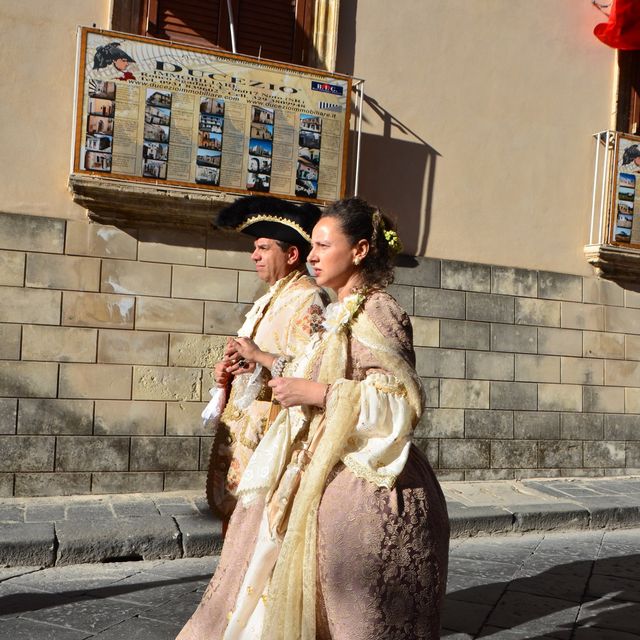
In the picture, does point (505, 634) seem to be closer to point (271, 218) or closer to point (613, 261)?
point (271, 218)

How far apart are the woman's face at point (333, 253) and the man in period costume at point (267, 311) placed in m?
0.84

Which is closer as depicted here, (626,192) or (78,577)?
(78,577)

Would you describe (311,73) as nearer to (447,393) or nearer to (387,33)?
(387,33)

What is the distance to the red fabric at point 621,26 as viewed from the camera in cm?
884

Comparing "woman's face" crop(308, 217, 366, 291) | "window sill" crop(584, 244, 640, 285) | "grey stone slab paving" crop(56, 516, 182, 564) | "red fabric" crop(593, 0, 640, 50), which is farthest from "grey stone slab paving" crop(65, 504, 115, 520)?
"red fabric" crop(593, 0, 640, 50)

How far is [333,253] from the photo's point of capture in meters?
2.76

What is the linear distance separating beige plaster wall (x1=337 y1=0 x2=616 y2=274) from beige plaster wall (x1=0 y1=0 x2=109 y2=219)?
251 centimetres

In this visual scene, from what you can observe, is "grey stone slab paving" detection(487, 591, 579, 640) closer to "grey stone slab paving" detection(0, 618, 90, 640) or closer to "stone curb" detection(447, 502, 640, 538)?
"stone curb" detection(447, 502, 640, 538)

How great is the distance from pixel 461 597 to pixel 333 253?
268 cm

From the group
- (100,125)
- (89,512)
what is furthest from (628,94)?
(89,512)

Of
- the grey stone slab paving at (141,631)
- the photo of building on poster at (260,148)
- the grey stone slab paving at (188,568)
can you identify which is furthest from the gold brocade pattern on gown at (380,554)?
the photo of building on poster at (260,148)

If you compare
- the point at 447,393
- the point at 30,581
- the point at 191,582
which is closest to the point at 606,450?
the point at 447,393

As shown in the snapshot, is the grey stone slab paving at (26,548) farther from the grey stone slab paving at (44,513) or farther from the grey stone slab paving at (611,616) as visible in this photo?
the grey stone slab paving at (611,616)

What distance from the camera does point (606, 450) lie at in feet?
29.2
